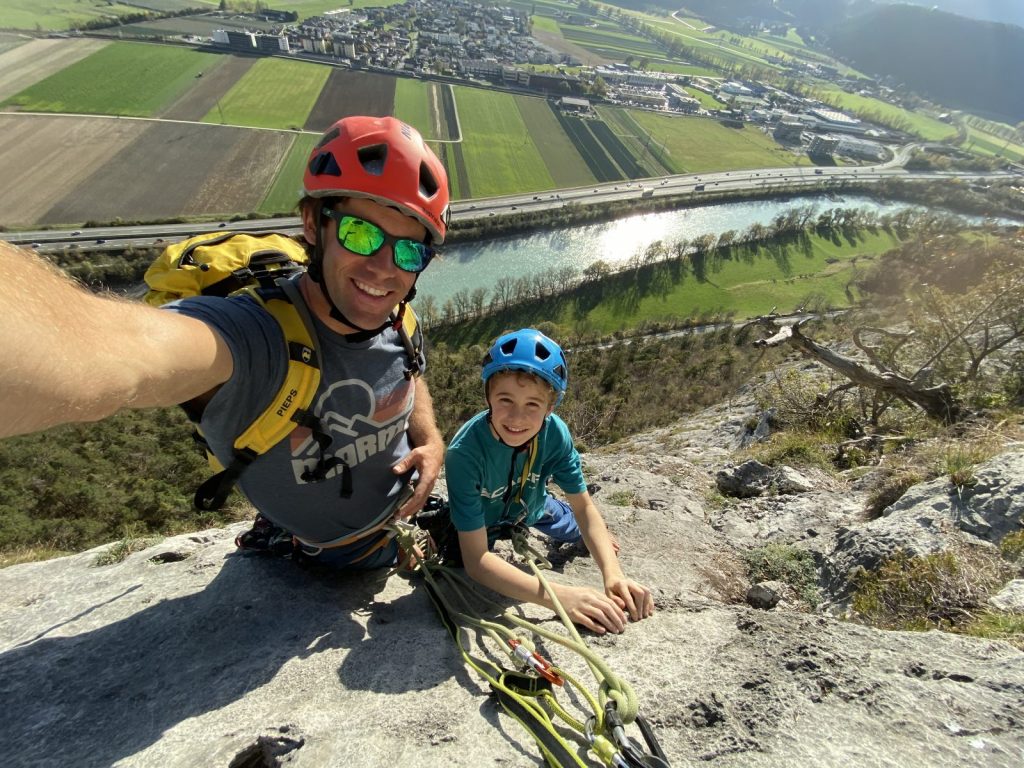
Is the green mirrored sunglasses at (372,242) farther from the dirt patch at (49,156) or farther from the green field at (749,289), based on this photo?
the dirt patch at (49,156)

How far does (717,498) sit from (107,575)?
597 cm

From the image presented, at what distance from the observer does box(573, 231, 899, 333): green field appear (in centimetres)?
4600

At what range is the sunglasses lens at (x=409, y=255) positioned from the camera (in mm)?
2627

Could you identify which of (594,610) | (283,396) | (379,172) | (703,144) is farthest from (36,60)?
(594,610)

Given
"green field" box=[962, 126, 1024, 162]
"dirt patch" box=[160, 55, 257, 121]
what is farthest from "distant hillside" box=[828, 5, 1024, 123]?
"dirt patch" box=[160, 55, 257, 121]

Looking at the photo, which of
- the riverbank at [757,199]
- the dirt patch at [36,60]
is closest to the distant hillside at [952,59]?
the riverbank at [757,199]

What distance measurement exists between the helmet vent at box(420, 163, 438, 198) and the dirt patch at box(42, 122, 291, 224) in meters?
51.4

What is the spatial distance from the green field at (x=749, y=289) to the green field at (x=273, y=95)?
149 ft

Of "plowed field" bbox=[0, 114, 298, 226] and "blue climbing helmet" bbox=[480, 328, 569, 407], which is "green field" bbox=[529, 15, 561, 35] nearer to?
"plowed field" bbox=[0, 114, 298, 226]

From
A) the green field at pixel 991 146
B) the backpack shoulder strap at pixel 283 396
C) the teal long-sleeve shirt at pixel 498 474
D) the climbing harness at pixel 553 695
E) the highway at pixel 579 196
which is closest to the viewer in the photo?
the climbing harness at pixel 553 695

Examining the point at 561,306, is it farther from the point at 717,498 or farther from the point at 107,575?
the point at 107,575

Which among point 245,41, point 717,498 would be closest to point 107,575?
point 717,498

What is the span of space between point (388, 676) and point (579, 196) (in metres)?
62.8

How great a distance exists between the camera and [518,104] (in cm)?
8044
